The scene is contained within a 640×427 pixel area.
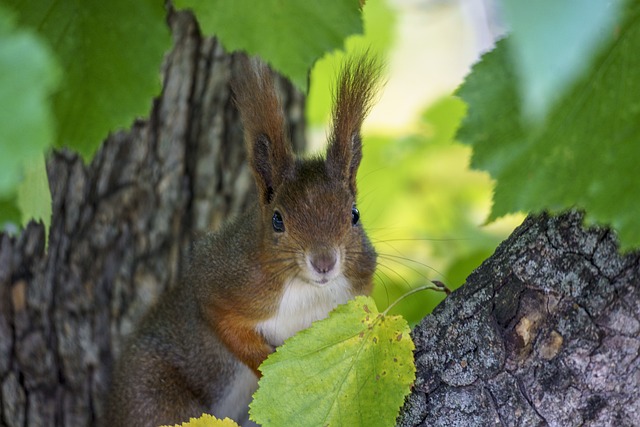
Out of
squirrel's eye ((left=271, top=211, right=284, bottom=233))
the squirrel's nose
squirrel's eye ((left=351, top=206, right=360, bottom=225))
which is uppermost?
squirrel's eye ((left=351, top=206, right=360, bottom=225))

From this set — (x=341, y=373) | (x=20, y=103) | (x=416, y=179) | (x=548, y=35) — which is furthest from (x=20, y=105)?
(x=416, y=179)

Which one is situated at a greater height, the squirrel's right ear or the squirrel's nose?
the squirrel's right ear

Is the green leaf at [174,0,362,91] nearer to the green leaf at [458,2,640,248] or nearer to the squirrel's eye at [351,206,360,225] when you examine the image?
the green leaf at [458,2,640,248]

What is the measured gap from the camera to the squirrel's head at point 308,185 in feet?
4.65

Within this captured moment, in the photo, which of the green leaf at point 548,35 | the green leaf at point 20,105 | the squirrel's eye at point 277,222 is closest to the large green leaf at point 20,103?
the green leaf at point 20,105

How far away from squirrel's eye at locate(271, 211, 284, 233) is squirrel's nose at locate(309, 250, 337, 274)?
0.40 feet

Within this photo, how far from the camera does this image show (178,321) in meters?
1.78

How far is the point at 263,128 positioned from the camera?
151cm

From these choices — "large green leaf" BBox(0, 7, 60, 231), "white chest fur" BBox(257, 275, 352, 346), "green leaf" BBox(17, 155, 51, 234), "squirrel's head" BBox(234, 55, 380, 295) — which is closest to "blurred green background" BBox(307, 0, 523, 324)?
"white chest fur" BBox(257, 275, 352, 346)

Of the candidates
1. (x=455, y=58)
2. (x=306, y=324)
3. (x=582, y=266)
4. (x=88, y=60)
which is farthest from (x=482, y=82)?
(x=455, y=58)

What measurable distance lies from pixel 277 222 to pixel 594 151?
33.9 inches

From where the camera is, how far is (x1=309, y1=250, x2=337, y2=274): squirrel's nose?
55.0 inches

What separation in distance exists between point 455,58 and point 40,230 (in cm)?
289

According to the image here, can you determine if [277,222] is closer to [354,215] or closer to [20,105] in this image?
[354,215]
